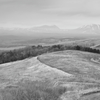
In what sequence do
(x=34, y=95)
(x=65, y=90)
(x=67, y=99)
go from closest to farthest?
1. (x=67, y=99)
2. (x=34, y=95)
3. (x=65, y=90)

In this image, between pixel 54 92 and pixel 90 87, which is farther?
pixel 90 87

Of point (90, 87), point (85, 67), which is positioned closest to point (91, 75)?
point (85, 67)

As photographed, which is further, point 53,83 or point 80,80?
point 80,80

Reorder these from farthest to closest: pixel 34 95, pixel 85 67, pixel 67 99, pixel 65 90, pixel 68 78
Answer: pixel 85 67, pixel 68 78, pixel 65 90, pixel 34 95, pixel 67 99

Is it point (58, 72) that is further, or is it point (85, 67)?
point (85, 67)

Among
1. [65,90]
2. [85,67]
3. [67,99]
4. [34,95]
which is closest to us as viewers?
[67,99]

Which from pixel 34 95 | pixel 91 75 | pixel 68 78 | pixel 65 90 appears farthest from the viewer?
pixel 91 75

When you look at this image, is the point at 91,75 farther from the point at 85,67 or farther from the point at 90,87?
the point at 90,87

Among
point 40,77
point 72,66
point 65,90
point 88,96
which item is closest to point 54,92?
point 65,90

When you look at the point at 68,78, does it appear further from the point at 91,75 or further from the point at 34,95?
the point at 34,95
